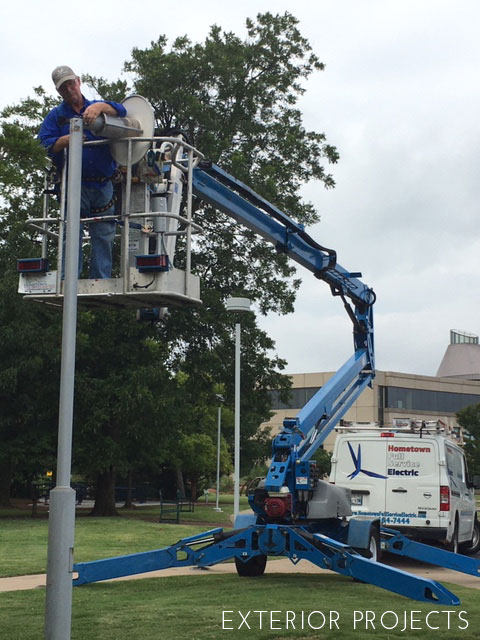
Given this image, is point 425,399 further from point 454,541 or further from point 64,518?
point 64,518

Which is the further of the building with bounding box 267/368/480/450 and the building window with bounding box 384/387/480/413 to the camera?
the building window with bounding box 384/387/480/413

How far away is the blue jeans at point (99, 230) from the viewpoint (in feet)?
26.1

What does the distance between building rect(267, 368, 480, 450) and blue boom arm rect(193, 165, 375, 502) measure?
212 feet

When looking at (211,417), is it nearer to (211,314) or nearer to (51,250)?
(211,314)

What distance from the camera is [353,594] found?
38.2 feet

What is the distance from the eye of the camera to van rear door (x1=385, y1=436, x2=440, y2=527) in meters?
16.2

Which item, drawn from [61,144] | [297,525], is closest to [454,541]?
[297,525]

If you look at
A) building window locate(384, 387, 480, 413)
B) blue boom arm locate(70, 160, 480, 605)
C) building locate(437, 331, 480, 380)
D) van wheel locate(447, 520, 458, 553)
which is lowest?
van wheel locate(447, 520, 458, 553)

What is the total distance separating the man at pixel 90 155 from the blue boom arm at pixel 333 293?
372 centimetres

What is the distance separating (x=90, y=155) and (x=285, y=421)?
685 cm

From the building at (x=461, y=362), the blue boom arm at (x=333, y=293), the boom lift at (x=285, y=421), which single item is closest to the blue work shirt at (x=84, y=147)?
the boom lift at (x=285, y=421)

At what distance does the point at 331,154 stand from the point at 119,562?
84.7 feet

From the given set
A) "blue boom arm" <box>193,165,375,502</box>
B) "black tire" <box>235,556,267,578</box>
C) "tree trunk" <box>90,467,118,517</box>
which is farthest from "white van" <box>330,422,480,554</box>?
"tree trunk" <box>90,467,118,517</box>

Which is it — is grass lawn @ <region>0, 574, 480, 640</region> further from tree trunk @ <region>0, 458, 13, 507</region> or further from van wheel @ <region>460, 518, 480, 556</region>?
tree trunk @ <region>0, 458, 13, 507</region>
